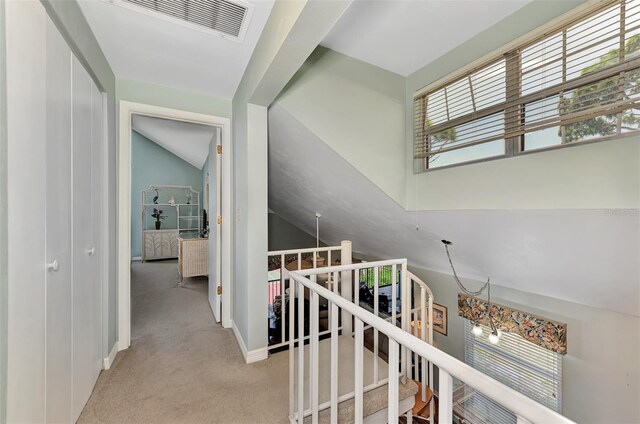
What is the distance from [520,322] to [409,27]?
304 centimetres

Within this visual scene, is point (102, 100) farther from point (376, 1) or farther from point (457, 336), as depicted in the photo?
point (457, 336)

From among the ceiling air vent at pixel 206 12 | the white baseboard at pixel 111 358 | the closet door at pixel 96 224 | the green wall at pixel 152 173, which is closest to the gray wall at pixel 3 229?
the ceiling air vent at pixel 206 12

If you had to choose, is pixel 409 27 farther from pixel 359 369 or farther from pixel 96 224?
pixel 96 224

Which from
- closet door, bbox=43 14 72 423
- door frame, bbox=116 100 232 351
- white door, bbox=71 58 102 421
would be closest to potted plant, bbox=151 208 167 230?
door frame, bbox=116 100 232 351

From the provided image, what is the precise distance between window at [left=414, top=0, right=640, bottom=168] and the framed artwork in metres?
2.17

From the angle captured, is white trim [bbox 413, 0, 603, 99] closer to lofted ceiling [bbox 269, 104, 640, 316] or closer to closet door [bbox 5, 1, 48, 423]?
lofted ceiling [bbox 269, 104, 640, 316]

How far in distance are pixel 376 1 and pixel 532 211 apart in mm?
1654


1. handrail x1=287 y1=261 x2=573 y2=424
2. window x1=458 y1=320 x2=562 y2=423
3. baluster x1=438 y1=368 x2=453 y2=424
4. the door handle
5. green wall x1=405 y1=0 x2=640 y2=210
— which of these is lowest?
window x1=458 y1=320 x2=562 y2=423

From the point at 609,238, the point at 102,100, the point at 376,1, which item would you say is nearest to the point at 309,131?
the point at 376,1

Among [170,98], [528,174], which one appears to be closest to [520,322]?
[528,174]

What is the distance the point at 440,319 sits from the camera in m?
3.54

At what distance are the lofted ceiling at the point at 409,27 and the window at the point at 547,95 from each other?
27 centimetres

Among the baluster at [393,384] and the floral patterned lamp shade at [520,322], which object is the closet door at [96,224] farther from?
the floral patterned lamp shade at [520,322]

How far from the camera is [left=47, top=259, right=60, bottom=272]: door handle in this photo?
1.09 m
